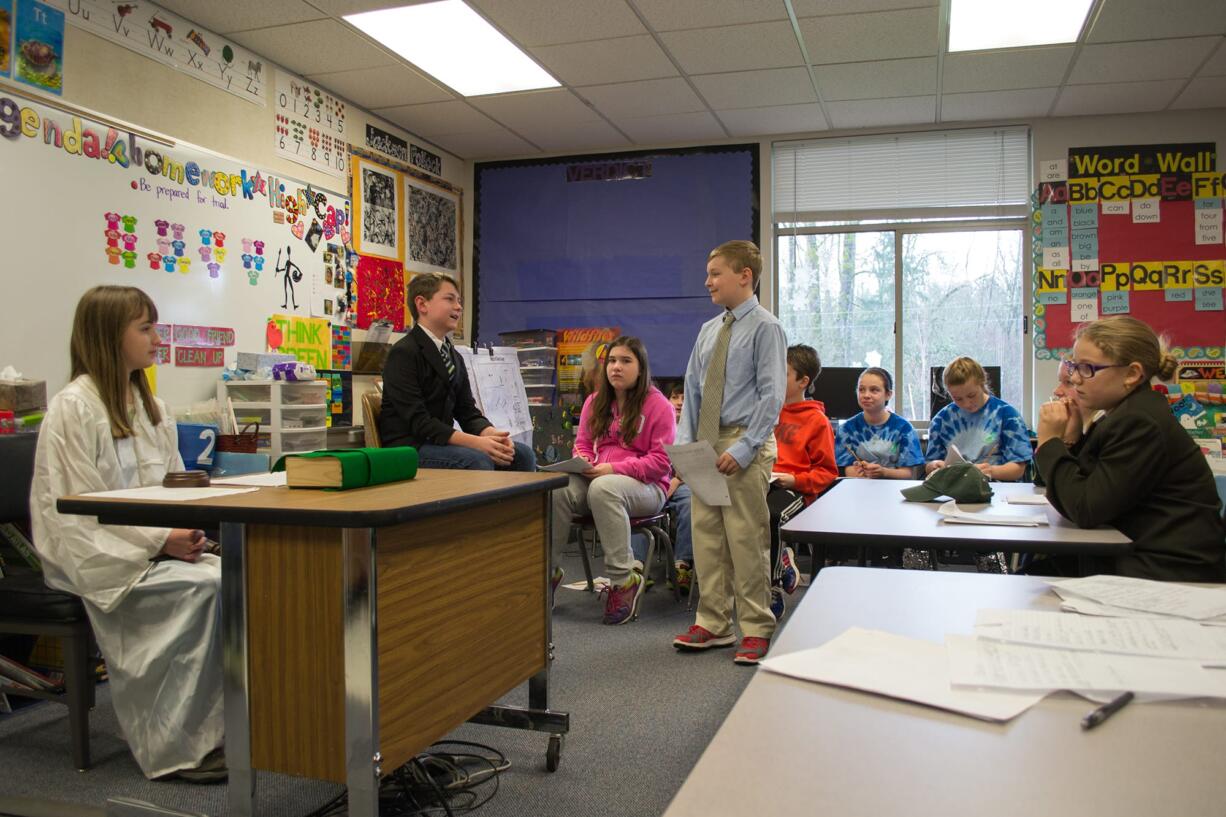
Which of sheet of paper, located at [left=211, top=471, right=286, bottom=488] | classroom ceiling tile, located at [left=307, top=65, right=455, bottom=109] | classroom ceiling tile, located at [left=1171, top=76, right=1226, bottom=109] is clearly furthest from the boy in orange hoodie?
classroom ceiling tile, located at [left=1171, top=76, right=1226, bottom=109]

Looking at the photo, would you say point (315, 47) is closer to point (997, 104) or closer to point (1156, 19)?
point (997, 104)

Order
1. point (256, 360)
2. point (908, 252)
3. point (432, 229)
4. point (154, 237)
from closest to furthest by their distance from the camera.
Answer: point (154, 237) < point (256, 360) < point (908, 252) < point (432, 229)

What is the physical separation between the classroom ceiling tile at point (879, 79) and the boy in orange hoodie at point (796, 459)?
164 centimetres

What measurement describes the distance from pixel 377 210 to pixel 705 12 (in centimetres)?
237

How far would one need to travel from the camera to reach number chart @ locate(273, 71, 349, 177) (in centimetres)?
469

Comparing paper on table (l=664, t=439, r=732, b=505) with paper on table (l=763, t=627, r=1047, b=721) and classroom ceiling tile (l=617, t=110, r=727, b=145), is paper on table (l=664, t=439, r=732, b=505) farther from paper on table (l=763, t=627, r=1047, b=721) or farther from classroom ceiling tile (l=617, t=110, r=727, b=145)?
classroom ceiling tile (l=617, t=110, r=727, b=145)

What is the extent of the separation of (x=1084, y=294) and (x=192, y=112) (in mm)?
5033

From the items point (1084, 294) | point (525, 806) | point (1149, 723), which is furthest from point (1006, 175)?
point (1149, 723)

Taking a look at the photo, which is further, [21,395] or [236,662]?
[21,395]

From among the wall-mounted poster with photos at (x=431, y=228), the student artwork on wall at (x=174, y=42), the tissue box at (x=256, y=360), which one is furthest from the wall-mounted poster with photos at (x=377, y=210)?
the tissue box at (x=256, y=360)

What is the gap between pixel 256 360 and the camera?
431 cm

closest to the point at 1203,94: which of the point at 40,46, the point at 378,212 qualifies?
the point at 378,212

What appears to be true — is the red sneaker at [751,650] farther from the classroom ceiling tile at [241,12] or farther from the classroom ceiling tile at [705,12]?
the classroom ceiling tile at [241,12]

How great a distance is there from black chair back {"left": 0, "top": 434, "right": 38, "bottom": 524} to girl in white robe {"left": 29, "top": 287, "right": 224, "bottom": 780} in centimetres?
35
